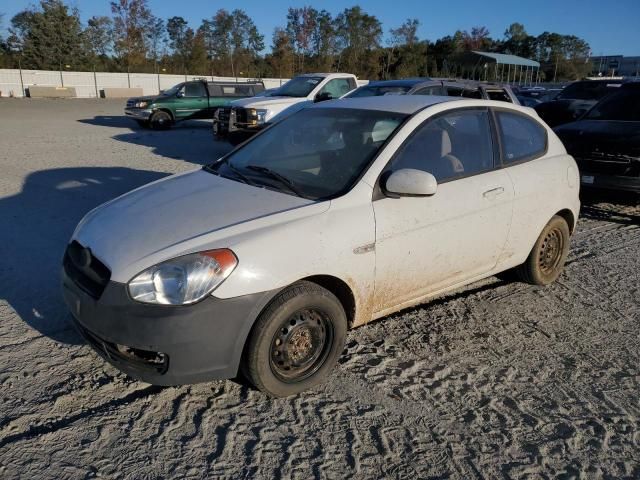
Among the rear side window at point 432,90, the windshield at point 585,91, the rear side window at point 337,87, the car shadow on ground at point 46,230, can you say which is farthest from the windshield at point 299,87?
the windshield at point 585,91

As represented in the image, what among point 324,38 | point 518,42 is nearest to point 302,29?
point 324,38

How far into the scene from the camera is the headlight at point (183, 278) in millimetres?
2746

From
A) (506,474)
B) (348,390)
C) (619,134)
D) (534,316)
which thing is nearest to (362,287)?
(348,390)

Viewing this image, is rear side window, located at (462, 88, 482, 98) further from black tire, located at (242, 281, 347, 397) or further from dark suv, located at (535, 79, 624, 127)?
black tire, located at (242, 281, 347, 397)

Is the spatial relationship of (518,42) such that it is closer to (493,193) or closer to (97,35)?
(97,35)

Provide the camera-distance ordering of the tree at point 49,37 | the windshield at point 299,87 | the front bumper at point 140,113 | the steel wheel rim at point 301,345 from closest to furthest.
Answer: the steel wheel rim at point 301,345 → the windshield at point 299,87 → the front bumper at point 140,113 → the tree at point 49,37

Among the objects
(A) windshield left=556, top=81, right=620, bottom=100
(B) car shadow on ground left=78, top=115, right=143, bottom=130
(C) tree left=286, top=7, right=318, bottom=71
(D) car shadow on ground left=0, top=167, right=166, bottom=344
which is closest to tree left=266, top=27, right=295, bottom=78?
(C) tree left=286, top=7, right=318, bottom=71

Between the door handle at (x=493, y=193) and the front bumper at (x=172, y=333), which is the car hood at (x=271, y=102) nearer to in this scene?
the door handle at (x=493, y=193)

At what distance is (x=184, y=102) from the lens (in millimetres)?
19359

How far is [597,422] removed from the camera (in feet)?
9.79

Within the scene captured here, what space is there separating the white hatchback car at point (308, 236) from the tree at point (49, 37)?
62.1 m

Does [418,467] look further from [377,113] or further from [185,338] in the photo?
[377,113]

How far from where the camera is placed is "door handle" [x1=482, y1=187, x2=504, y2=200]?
401 centimetres

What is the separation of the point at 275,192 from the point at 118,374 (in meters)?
1.49
